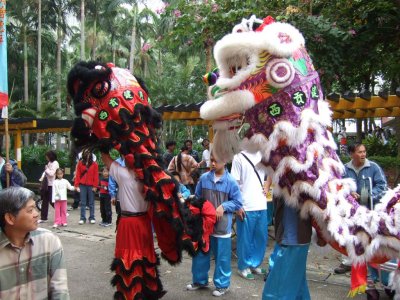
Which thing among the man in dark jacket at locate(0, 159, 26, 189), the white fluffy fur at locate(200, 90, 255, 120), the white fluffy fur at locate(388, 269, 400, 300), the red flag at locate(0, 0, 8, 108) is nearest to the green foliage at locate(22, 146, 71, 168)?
the man in dark jacket at locate(0, 159, 26, 189)

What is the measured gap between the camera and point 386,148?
12.0 metres

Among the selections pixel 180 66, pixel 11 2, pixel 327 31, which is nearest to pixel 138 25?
pixel 180 66

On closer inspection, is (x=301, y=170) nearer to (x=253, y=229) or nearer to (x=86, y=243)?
(x=253, y=229)

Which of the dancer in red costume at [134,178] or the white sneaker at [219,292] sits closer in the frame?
the dancer in red costume at [134,178]

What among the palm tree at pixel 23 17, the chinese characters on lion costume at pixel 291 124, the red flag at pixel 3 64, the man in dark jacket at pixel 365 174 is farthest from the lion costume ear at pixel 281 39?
the palm tree at pixel 23 17

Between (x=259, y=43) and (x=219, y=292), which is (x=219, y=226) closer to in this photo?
(x=219, y=292)

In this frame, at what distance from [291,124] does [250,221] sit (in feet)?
10.1

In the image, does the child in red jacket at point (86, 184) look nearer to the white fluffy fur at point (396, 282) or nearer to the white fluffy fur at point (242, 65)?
the white fluffy fur at point (242, 65)

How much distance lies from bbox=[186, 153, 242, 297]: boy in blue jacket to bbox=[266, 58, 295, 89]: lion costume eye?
2104 millimetres

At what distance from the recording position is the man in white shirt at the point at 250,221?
5488 millimetres

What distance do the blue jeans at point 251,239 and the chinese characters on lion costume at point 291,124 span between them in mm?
2797

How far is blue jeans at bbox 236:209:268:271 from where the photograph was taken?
18.0 ft

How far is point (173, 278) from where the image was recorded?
5.50 m

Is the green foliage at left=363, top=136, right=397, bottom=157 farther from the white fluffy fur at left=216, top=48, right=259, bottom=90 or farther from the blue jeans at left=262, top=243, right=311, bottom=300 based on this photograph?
the white fluffy fur at left=216, top=48, right=259, bottom=90
